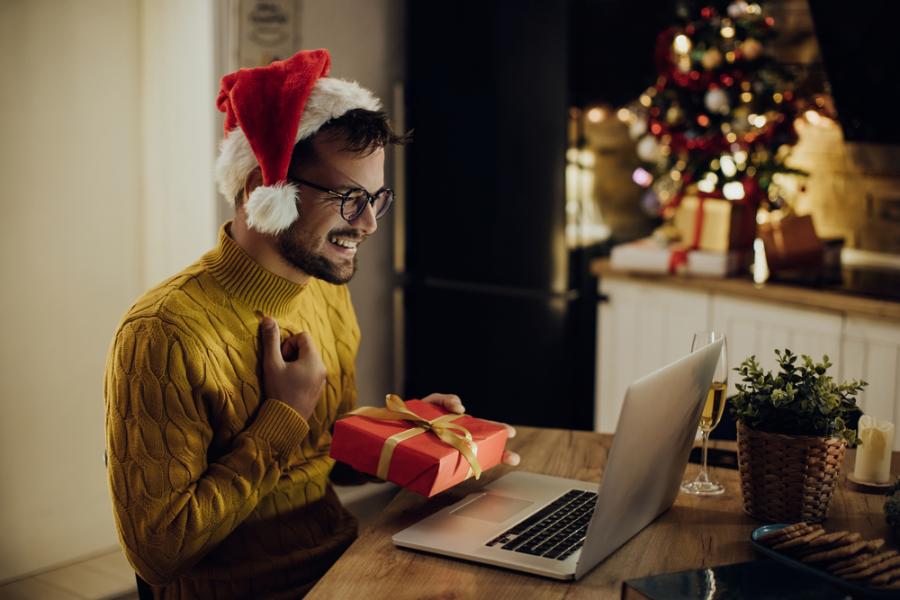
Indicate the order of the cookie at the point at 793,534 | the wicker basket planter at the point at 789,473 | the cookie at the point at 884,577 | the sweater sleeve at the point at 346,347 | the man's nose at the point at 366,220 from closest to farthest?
1. the cookie at the point at 884,577
2. the cookie at the point at 793,534
3. the wicker basket planter at the point at 789,473
4. the man's nose at the point at 366,220
5. the sweater sleeve at the point at 346,347

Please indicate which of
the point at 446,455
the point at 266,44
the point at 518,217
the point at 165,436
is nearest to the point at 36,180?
the point at 266,44

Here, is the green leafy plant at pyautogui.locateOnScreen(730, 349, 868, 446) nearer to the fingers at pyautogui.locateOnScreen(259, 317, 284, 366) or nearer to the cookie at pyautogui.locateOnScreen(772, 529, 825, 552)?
the cookie at pyautogui.locateOnScreen(772, 529, 825, 552)

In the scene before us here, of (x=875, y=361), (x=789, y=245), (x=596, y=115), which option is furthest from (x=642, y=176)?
(x=875, y=361)

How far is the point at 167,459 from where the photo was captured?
155cm

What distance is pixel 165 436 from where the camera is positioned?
1.55 metres

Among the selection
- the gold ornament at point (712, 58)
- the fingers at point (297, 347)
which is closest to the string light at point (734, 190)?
the gold ornament at point (712, 58)

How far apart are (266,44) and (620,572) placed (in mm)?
2426

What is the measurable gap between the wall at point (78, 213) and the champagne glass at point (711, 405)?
2015mm

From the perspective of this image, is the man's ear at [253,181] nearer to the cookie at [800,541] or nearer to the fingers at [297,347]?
the fingers at [297,347]

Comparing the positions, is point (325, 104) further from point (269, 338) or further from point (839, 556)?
point (839, 556)

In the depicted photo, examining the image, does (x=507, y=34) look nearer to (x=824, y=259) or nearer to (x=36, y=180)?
(x=824, y=259)

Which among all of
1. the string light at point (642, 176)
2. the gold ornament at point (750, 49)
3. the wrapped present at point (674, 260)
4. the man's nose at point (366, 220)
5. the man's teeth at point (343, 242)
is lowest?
the wrapped present at point (674, 260)

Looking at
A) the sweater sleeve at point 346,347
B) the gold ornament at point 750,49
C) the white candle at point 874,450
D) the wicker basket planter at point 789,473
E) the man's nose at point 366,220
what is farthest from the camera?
the gold ornament at point 750,49

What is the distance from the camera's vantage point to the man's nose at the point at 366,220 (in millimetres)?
1774
